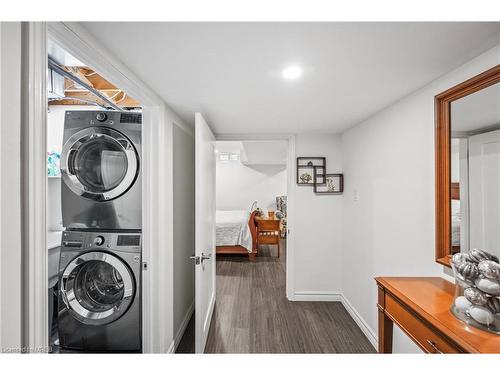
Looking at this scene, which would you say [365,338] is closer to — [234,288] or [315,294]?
[315,294]

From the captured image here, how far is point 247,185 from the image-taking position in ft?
25.0

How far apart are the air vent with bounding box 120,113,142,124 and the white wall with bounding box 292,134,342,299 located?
1.89m

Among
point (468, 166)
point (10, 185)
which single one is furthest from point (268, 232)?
point (10, 185)

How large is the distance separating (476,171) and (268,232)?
4063 mm

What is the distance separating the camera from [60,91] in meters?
1.62

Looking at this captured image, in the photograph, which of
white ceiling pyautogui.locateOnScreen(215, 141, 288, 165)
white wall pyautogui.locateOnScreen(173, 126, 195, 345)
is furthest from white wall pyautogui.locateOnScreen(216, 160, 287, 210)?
white wall pyautogui.locateOnScreen(173, 126, 195, 345)

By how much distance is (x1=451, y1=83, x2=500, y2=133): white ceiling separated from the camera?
3.53 feet

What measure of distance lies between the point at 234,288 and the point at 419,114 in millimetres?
2993

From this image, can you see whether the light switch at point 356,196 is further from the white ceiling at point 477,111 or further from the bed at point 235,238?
the bed at point 235,238

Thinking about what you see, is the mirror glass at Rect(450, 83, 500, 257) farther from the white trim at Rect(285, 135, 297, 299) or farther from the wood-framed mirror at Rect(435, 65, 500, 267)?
the white trim at Rect(285, 135, 297, 299)

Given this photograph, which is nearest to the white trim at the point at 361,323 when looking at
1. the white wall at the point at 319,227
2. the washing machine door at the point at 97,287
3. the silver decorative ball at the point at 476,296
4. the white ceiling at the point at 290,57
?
the white wall at the point at 319,227

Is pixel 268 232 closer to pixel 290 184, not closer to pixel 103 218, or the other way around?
pixel 290 184

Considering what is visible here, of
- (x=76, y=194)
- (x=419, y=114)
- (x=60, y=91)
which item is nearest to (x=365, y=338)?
(x=419, y=114)

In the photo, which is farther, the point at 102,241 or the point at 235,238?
the point at 235,238
